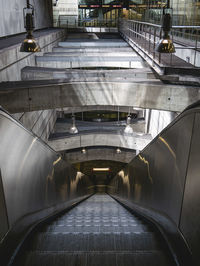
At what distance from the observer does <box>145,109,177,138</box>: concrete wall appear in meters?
11.9

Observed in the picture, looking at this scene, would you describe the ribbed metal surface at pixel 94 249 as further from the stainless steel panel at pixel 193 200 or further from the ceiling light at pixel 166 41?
the ceiling light at pixel 166 41

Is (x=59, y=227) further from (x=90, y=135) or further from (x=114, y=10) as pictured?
(x=114, y=10)

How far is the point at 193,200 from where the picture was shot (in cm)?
198

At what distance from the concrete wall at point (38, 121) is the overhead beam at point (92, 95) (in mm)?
1921

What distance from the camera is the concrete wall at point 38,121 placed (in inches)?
416

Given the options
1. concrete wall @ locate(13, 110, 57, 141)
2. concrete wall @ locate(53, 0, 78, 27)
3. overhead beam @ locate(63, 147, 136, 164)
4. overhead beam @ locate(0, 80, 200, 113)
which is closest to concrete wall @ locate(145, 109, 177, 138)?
overhead beam @ locate(63, 147, 136, 164)

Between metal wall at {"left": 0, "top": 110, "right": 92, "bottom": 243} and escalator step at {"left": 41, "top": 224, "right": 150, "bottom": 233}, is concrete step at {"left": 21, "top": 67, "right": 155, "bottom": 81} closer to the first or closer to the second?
metal wall at {"left": 0, "top": 110, "right": 92, "bottom": 243}

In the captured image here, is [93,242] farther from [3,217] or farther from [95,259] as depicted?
[3,217]

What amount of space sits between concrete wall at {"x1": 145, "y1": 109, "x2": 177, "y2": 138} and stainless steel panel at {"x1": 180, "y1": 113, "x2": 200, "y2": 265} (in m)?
9.40

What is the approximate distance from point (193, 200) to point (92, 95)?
6.65 metres

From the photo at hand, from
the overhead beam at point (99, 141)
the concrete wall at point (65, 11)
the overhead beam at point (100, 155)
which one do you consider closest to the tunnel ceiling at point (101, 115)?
the overhead beam at point (100, 155)

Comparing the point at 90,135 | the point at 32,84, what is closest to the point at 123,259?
the point at 32,84

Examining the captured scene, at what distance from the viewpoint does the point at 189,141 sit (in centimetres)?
210

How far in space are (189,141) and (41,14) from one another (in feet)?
85.4
